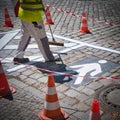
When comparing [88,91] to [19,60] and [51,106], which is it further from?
[19,60]

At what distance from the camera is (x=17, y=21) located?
12062 mm

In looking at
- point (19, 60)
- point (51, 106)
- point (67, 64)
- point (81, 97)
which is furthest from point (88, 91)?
point (19, 60)

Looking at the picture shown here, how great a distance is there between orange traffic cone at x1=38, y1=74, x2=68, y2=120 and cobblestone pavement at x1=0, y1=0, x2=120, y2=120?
0.21 meters

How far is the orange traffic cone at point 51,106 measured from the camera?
4468mm

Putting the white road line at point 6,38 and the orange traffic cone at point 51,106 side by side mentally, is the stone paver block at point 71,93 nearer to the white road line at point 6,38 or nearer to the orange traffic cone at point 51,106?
the orange traffic cone at point 51,106

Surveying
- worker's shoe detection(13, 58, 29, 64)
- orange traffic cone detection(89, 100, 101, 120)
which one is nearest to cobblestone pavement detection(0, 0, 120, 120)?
worker's shoe detection(13, 58, 29, 64)

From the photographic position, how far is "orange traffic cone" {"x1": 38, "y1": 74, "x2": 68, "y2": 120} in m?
4.47

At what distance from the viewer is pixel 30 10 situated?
6488 mm

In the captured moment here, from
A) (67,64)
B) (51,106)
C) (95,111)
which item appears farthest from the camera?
(67,64)

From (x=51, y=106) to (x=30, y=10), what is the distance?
3.00 metres

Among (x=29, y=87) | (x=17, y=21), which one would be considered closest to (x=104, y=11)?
(x=17, y=21)

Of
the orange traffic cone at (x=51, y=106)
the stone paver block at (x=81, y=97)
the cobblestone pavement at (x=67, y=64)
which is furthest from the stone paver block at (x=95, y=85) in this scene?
the orange traffic cone at (x=51, y=106)

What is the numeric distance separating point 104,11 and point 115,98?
30.6 feet

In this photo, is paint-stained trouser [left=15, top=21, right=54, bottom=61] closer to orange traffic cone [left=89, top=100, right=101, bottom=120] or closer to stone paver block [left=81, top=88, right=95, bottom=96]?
stone paver block [left=81, top=88, right=95, bottom=96]
